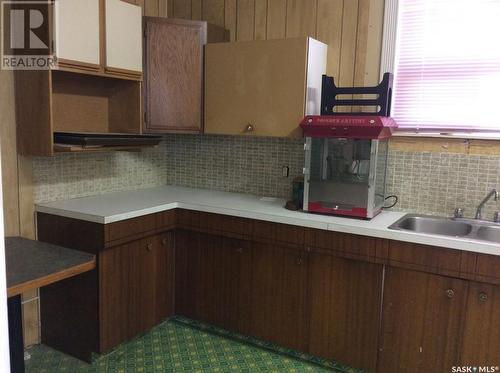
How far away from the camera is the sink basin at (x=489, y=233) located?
7.72 ft

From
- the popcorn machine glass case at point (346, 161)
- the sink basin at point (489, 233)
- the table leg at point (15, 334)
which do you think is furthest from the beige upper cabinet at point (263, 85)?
the table leg at point (15, 334)

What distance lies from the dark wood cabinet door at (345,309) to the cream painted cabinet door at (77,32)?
1.64 meters

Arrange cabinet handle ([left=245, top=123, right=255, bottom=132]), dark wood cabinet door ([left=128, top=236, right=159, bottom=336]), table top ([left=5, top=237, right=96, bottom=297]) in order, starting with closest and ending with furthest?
table top ([left=5, top=237, right=96, bottom=297]), dark wood cabinet door ([left=128, top=236, right=159, bottom=336]), cabinet handle ([left=245, top=123, right=255, bottom=132])

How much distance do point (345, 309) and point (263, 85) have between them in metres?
1.37

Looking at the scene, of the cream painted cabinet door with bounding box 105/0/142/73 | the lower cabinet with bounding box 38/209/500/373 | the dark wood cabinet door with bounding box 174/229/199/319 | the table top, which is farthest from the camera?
the dark wood cabinet door with bounding box 174/229/199/319

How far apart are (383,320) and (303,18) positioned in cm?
191

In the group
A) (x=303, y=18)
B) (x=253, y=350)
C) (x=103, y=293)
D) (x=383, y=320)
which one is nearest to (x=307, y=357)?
(x=253, y=350)

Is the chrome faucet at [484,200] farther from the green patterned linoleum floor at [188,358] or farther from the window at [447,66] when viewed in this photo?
the green patterned linoleum floor at [188,358]

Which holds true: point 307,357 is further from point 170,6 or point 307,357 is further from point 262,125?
point 170,6

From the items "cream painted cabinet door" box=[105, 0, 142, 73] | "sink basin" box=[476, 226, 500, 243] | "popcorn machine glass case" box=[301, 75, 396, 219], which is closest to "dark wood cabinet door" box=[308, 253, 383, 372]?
"popcorn machine glass case" box=[301, 75, 396, 219]

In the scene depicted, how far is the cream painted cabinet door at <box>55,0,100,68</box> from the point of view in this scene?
7.26 feet

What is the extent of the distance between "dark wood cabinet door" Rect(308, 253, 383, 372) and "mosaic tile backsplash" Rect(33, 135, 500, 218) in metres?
0.61

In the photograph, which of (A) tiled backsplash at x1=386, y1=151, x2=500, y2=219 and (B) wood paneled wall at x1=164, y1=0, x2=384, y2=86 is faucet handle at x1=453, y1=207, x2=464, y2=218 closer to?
(A) tiled backsplash at x1=386, y1=151, x2=500, y2=219

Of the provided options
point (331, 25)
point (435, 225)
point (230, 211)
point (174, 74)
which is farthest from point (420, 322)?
point (174, 74)
